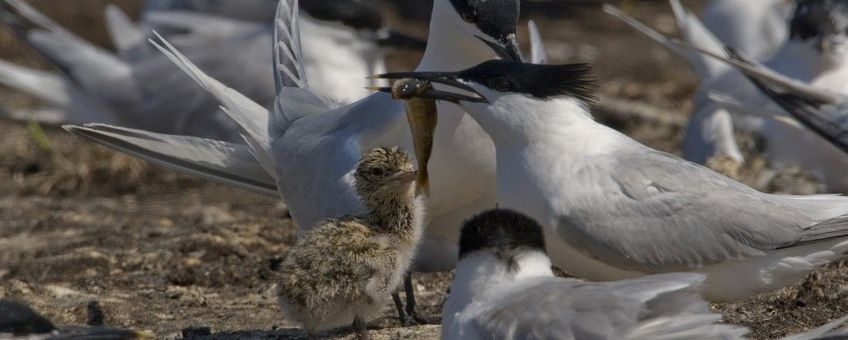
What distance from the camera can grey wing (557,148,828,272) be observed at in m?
4.52

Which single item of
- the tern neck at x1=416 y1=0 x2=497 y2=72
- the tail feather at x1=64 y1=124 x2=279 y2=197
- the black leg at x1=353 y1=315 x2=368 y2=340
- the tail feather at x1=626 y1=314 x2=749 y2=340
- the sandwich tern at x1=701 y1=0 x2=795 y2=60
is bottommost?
the tail feather at x1=626 y1=314 x2=749 y2=340

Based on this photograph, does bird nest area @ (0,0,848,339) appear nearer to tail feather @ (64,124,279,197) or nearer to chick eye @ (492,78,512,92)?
tail feather @ (64,124,279,197)

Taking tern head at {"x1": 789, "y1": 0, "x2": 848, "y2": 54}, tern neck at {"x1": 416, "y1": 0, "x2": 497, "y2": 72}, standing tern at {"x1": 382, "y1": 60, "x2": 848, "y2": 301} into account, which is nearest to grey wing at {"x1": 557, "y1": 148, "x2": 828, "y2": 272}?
standing tern at {"x1": 382, "y1": 60, "x2": 848, "y2": 301}

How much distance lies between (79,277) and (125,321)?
30.2 inches

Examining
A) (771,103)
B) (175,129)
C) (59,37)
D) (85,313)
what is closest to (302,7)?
(175,129)

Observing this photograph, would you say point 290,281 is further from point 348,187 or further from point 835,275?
point 835,275

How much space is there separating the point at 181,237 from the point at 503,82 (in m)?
2.46

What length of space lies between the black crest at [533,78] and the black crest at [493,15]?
0.50 meters

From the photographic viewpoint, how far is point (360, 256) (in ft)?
14.8

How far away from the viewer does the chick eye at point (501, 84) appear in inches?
182

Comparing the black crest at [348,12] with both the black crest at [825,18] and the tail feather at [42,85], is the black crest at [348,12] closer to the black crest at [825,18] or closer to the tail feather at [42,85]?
the tail feather at [42,85]

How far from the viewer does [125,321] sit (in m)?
5.38

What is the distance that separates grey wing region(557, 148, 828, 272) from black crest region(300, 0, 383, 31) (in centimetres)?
430

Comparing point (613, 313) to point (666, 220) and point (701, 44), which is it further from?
point (701, 44)
